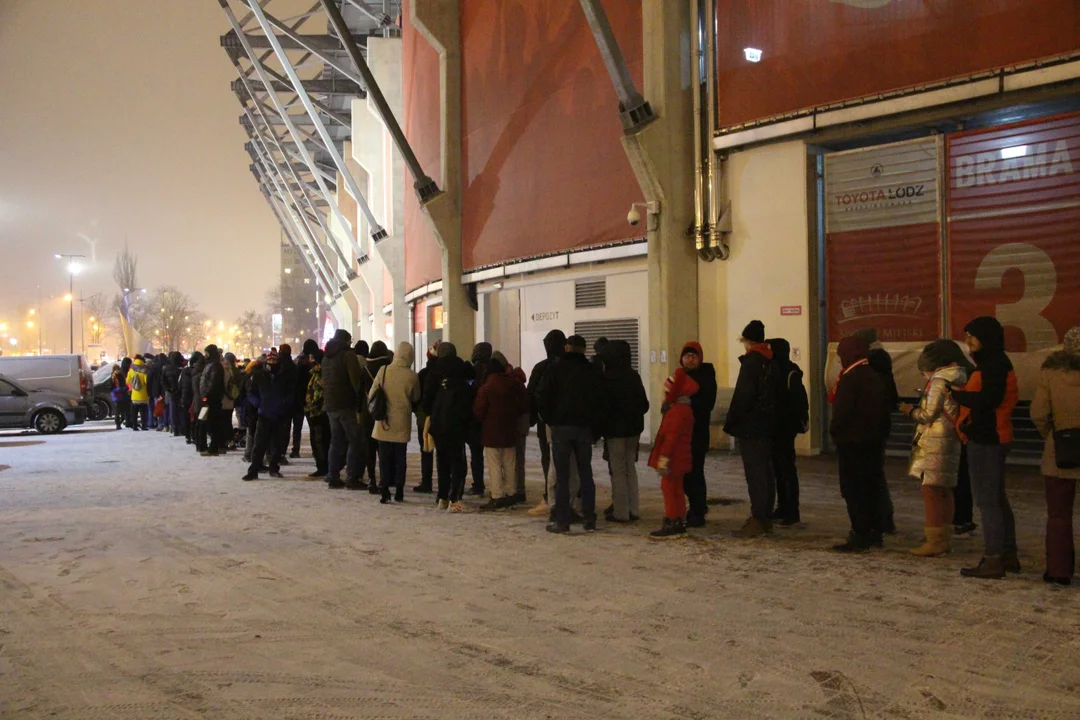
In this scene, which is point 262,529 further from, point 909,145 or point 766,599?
point 909,145

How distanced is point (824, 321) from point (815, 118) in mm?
3187

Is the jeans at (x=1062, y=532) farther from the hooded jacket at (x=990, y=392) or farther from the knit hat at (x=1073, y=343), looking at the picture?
the knit hat at (x=1073, y=343)

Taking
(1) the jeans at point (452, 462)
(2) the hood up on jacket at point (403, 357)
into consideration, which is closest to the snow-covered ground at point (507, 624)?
(1) the jeans at point (452, 462)

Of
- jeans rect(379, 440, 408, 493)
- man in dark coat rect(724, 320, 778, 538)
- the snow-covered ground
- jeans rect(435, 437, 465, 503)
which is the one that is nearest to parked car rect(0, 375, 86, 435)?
the snow-covered ground

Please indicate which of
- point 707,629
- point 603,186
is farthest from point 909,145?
point 707,629

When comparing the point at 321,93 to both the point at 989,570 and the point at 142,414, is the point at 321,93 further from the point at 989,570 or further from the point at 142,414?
the point at 989,570

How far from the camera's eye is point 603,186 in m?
Result: 18.4

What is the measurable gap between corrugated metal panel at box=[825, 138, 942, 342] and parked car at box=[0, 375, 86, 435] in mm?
20205

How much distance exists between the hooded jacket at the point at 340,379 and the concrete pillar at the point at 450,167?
11.3 m

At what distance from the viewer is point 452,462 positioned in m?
10.8

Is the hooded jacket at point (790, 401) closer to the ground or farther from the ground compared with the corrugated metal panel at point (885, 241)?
closer to the ground

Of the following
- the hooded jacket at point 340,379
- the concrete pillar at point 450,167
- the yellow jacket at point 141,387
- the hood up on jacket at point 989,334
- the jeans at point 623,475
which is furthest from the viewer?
the yellow jacket at point 141,387

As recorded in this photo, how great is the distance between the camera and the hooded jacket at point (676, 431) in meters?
8.66

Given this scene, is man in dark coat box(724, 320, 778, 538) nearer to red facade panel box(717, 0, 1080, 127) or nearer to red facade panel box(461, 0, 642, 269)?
red facade panel box(717, 0, 1080, 127)
